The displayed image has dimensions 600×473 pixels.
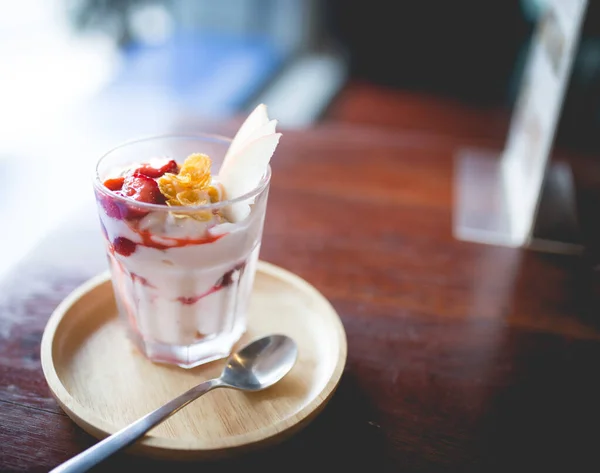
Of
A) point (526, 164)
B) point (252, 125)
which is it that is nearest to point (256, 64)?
point (526, 164)

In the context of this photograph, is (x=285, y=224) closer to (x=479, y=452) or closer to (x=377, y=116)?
(x=479, y=452)

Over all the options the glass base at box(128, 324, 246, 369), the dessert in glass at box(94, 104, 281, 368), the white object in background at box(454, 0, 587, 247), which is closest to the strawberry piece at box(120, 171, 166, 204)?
the dessert in glass at box(94, 104, 281, 368)

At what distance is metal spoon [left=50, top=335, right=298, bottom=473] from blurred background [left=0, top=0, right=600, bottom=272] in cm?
72

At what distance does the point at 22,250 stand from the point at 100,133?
1.47 ft

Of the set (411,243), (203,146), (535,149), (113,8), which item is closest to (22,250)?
(203,146)

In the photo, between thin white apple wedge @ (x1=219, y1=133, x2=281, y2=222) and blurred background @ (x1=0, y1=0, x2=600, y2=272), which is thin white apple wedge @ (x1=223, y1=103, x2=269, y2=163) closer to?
thin white apple wedge @ (x1=219, y1=133, x2=281, y2=222)

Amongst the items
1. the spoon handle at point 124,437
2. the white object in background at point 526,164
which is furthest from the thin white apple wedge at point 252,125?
the white object in background at point 526,164

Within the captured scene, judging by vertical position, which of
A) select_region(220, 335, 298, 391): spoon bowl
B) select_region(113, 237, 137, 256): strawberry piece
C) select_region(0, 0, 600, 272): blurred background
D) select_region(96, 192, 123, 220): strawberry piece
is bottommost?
select_region(0, 0, 600, 272): blurred background

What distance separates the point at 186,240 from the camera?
558 millimetres

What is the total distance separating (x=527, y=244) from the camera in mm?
933

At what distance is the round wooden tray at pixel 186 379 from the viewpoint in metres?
0.52

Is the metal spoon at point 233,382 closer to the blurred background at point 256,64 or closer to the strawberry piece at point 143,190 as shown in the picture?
the strawberry piece at point 143,190

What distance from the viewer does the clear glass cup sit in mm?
557

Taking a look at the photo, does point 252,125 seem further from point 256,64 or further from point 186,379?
point 256,64
